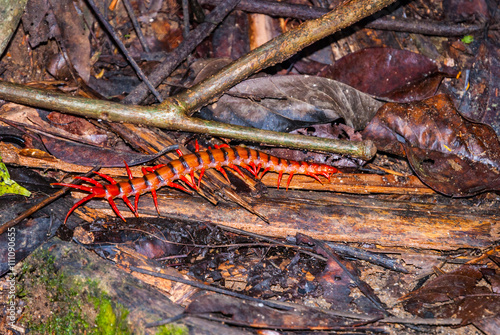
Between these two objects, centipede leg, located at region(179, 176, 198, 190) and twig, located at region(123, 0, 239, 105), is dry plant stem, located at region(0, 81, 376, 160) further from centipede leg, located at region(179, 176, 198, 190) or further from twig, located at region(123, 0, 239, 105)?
twig, located at region(123, 0, 239, 105)

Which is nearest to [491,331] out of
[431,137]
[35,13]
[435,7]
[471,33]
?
[431,137]

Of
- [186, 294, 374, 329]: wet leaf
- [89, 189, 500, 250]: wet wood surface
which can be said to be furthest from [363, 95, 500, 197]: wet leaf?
[186, 294, 374, 329]: wet leaf

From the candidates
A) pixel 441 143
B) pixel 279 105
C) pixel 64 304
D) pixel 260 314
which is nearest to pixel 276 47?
pixel 279 105

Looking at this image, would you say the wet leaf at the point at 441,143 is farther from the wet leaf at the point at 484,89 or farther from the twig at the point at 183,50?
the twig at the point at 183,50

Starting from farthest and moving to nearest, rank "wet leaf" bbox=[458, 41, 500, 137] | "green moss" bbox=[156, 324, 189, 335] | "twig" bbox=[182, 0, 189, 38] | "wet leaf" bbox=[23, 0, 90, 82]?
1. "wet leaf" bbox=[458, 41, 500, 137]
2. "twig" bbox=[182, 0, 189, 38]
3. "wet leaf" bbox=[23, 0, 90, 82]
4. "green moss" bbox=[156, 324, 189, 335]

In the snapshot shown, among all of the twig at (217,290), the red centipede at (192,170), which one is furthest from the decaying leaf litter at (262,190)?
the red centipede at (192,170)

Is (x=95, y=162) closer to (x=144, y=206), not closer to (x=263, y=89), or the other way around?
(x=144, y=206)

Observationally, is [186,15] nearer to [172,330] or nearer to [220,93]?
[220,93]
